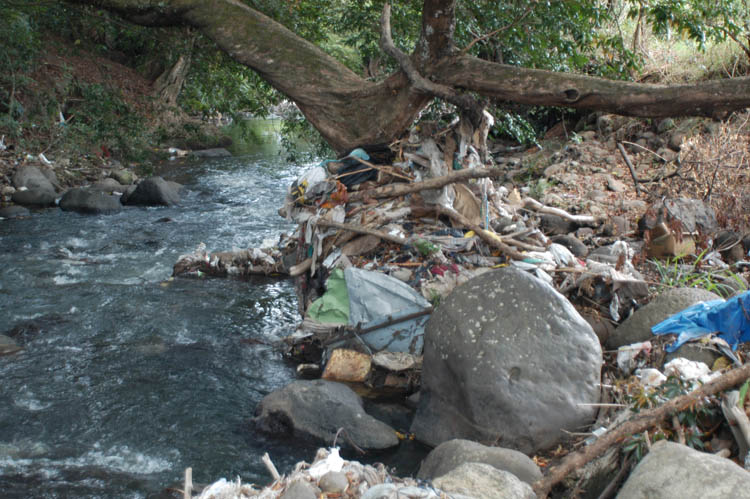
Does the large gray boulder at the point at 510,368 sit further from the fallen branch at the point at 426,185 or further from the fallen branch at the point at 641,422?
the fallen branch at the point at 426,185

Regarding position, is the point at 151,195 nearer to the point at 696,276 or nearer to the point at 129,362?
the point at 129,362

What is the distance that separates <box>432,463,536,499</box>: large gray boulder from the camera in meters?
2.95

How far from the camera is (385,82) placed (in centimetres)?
631

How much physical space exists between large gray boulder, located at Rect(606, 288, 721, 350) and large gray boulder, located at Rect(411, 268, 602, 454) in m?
0.59

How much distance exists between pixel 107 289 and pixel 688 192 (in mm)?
7303

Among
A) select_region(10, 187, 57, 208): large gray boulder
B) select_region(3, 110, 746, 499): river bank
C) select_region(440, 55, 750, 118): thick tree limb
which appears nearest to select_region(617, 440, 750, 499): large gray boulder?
select_region(440, 55, 750, 118): thick tree limb

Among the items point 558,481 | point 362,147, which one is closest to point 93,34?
point 362,147

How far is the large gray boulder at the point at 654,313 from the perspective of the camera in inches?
184

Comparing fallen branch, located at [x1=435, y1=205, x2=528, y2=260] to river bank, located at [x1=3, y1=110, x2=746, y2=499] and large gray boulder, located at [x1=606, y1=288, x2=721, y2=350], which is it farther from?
large gray boulder, located at [x1=606, y1=288, x2=721, y2=350]

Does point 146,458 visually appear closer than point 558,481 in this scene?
No

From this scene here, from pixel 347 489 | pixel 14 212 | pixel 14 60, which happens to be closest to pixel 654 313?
pixel 347 489

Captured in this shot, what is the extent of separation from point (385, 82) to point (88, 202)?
7756mm

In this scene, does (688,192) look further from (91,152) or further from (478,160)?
(91,152)

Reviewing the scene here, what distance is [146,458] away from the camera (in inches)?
172
